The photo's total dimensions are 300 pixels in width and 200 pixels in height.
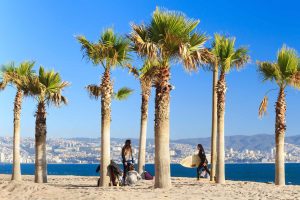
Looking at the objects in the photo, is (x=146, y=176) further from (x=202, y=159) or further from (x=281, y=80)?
(x=281, y=80)

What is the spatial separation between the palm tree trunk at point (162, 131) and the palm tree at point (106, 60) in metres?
3.60

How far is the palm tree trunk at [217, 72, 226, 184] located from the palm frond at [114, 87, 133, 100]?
811 centimetres

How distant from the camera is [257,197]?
17.7 meters

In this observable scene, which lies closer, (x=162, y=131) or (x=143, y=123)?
(x=162, y=131)

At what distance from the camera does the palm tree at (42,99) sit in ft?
88.2

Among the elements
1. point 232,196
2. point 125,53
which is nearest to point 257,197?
point 232,196

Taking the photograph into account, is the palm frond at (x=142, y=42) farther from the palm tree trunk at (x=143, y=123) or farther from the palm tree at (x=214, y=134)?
the palm tree trunk at (x=143, y=123)

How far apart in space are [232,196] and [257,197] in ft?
2.84

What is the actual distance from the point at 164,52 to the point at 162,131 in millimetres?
3106

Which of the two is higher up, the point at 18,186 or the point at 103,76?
the point at 103,76

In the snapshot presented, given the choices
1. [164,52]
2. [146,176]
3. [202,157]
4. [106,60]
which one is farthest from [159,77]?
[146,176]

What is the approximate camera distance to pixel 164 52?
Result: 20.5m

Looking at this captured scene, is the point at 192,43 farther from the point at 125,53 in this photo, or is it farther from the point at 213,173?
the point at 213,173

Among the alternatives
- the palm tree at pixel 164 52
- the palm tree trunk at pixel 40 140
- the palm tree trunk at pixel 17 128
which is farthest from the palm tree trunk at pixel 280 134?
the palm tree trunk at pixel 17 128
